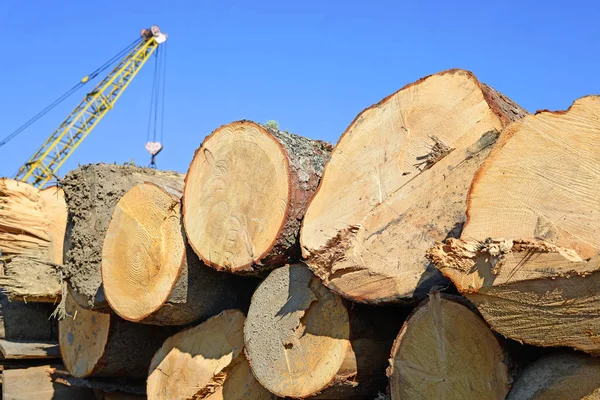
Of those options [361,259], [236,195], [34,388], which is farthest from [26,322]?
[361,259]

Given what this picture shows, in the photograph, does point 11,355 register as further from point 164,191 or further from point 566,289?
point 566,289

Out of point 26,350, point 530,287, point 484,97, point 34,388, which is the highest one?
point 484,97

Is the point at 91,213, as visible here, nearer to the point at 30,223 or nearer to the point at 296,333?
the point at 30,223

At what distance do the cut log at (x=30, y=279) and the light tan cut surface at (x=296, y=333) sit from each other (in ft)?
6.25

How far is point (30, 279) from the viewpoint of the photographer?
4.38m

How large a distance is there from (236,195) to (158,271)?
2.15 ft

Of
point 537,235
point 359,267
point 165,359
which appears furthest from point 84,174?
point 537,235

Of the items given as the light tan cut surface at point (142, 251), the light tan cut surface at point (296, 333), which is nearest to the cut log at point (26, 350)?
the light tan cut surface at point (142, 251)

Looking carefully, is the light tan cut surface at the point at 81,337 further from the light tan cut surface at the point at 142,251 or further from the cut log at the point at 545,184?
the cut log at the point at 545,184

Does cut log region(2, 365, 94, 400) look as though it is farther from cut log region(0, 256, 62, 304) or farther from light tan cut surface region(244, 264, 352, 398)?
light tan cut surface region(244, 264, 352, 398)

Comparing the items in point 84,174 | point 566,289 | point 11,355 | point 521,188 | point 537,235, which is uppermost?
point 84,174

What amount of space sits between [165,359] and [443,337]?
177cm

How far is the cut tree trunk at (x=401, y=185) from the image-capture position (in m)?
2.32

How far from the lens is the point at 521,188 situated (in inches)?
79.7
